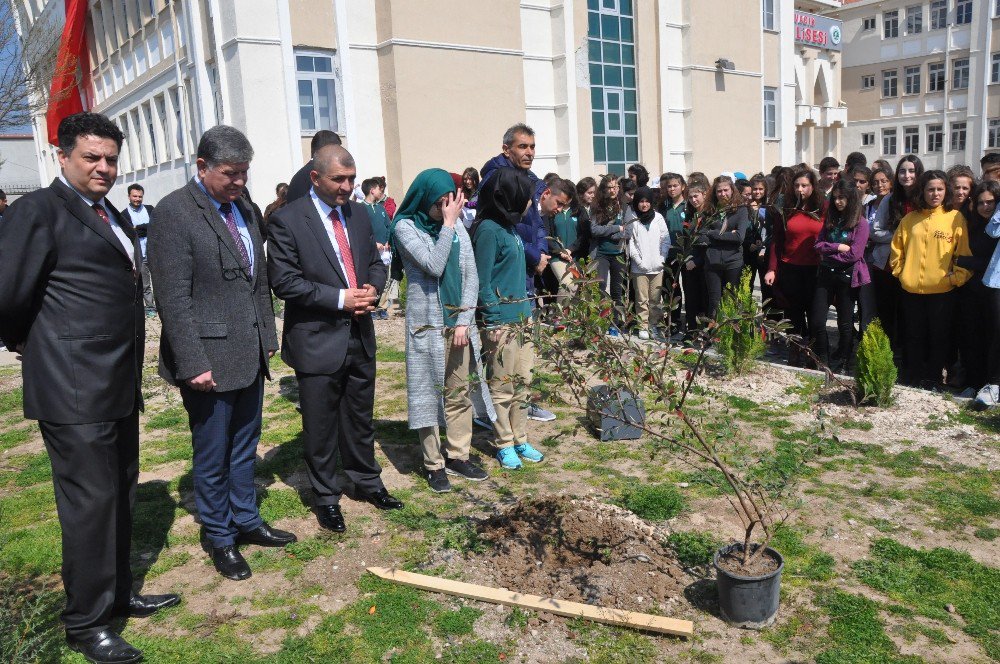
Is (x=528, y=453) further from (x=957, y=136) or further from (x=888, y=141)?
(x=888, y=141)

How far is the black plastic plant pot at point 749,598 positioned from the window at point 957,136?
47980 millimetres

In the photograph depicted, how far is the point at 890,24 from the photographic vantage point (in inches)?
1822

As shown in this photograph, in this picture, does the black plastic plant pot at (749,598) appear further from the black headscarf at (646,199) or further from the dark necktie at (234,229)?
the black headscarf at (646,199)

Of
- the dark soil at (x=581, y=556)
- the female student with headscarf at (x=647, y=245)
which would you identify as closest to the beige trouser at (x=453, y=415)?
the dark soil at (x=581, y=556)

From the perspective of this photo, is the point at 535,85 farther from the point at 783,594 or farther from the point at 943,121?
the point at 943,121

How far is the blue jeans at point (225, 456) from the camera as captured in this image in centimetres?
390

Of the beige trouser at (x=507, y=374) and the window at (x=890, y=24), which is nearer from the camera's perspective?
the beige trouser at (x=507, y=374)

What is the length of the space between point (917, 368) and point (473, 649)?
18.2 feet

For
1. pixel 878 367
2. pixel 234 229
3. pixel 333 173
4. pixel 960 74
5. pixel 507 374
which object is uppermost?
pixel 960 74

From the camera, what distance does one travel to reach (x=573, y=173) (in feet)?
71.8

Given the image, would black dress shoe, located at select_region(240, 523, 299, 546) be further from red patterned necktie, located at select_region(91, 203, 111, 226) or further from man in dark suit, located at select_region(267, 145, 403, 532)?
red patterned necktie, located at select_region(91, 203, 111, 226)

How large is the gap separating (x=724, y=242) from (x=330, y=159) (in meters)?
5.43

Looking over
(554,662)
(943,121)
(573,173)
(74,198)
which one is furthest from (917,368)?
(943,121)

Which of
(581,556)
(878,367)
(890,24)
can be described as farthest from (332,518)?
(890,24)
